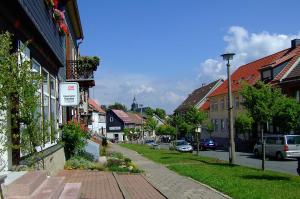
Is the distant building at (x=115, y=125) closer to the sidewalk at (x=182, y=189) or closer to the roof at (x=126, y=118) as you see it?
the roof at (x=126, y=118)

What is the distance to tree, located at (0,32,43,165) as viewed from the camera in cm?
655

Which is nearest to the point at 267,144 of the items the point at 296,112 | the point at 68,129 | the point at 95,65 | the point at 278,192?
the point at 296,112

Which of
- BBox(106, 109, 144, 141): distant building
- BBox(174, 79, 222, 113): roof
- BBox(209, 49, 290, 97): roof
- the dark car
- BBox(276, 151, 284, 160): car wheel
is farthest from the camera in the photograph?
BBox(106, 109, 144, 141): distant building

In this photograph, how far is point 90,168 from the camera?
2014 centimetres

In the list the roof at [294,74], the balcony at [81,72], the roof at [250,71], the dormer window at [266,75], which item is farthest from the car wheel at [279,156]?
the roof at [250,71]

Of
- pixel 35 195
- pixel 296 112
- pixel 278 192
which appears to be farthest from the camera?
pixel 296 112

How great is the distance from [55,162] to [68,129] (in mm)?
4596

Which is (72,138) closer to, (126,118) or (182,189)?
(182,189)

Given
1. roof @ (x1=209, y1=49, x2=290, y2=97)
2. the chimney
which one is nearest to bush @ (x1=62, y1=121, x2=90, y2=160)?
roof @ (x1=209, y1=49, x2=290, y2=97)

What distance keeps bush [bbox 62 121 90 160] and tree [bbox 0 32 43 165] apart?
10.8 metres

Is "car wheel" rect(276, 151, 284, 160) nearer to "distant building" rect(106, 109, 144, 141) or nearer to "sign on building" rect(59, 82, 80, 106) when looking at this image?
"sign on building" rect(59, 82, 80, 106)

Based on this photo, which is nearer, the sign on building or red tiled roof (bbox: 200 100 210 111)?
the sign on building

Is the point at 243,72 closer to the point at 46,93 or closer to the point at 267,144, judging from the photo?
the point at 267,144

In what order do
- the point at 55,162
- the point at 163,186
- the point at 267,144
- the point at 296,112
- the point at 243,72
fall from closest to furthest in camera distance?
the point at 163,186 < the point at 55,162 < the point at 267,144 < the point at 296,112 < the point at 243,72
